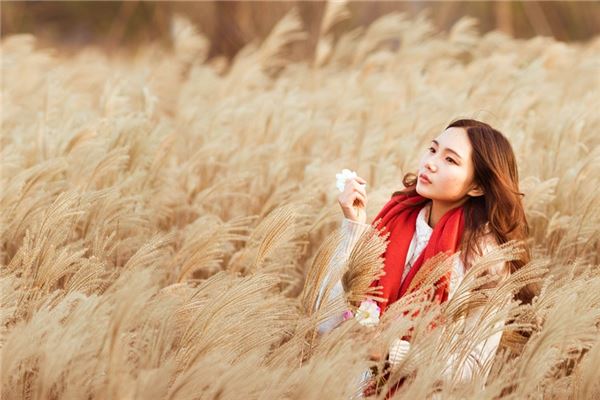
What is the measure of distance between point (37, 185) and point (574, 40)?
7.60 m

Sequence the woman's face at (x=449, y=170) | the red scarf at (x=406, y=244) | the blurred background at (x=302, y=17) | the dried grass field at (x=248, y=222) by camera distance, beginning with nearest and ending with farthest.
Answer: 1. the dried grass field at (x=248, y=222)
2. the red scarf at (x=406, y=244)
3. the woman's face at (x=449, y=170)
4. the blurred background at (x=302, y=17)

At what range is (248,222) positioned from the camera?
3105 millimetres

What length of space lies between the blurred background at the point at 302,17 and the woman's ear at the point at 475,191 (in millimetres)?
5112

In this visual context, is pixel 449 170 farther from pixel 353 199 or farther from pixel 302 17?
pixel 302 17

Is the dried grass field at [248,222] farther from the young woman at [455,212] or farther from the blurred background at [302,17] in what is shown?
the blurred background at [302,17]

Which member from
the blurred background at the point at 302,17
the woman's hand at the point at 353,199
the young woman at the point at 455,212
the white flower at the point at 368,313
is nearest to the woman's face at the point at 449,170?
the young woman at the point at 455,212

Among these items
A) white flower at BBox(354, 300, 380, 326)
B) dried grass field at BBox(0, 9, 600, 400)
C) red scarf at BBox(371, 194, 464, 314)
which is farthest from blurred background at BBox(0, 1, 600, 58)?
white flower at BBox(354, 300, 380, 326)

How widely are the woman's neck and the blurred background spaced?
507 cm

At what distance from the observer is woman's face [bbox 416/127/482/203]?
2.59 metres

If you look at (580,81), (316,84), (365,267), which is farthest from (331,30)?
(365,267)

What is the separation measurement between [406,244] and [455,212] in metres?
0.18

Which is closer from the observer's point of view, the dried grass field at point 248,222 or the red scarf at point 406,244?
the dried grass field at point 248,222

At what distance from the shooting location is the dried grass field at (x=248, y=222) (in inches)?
76.3

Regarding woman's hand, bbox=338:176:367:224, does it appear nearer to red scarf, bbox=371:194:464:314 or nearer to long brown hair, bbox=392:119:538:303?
red scarf, bbox=371:194:464:314
